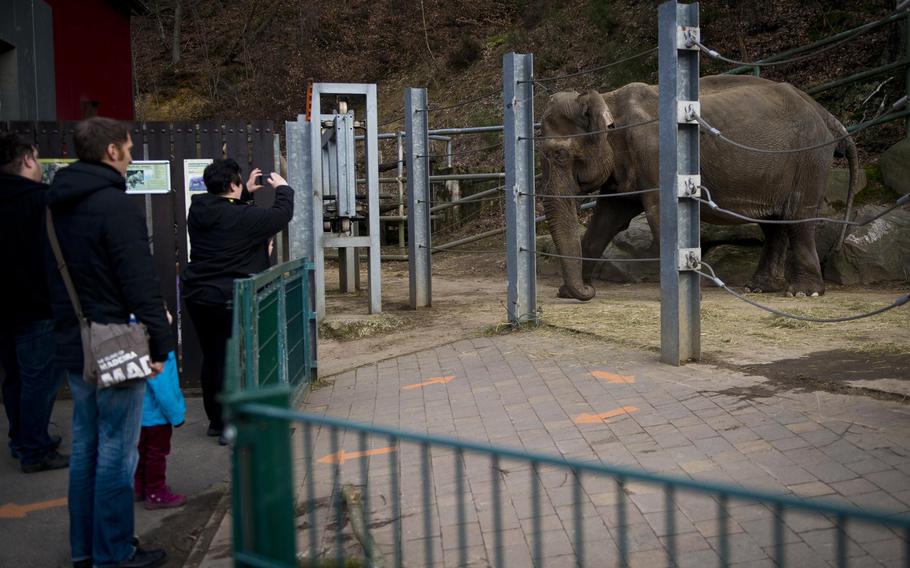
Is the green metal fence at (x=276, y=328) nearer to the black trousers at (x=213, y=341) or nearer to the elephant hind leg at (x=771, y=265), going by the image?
the black trousers at (x=213, y=341)

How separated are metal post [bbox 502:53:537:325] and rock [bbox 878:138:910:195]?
5606 mm

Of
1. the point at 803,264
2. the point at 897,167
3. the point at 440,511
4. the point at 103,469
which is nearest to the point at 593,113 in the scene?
the point at 803,264

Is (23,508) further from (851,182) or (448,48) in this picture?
(448,48)

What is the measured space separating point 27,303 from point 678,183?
409cm

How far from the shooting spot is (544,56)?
2495cm

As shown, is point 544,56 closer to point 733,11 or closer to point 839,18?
point 733,11

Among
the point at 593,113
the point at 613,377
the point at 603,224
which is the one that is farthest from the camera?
the point at 603,224

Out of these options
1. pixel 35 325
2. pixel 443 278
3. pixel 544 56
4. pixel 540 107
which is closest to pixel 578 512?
pixel 35 325

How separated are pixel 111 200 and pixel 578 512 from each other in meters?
2.63

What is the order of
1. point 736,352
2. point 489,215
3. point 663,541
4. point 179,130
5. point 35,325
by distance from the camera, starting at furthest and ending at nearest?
1. point 489,215
2. point 179,130
3. point 736,352
4. point 35,325
5. point 663,541

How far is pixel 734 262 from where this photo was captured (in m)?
12.8

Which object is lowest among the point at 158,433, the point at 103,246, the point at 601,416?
the point at 601,416

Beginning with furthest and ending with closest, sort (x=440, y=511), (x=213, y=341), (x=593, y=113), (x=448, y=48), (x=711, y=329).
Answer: (x=448, y=48), (x=593, y=113), (x=711, y=329), (x=213, y=341), (x=440, y=511)

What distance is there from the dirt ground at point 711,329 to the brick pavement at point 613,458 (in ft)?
1.50
